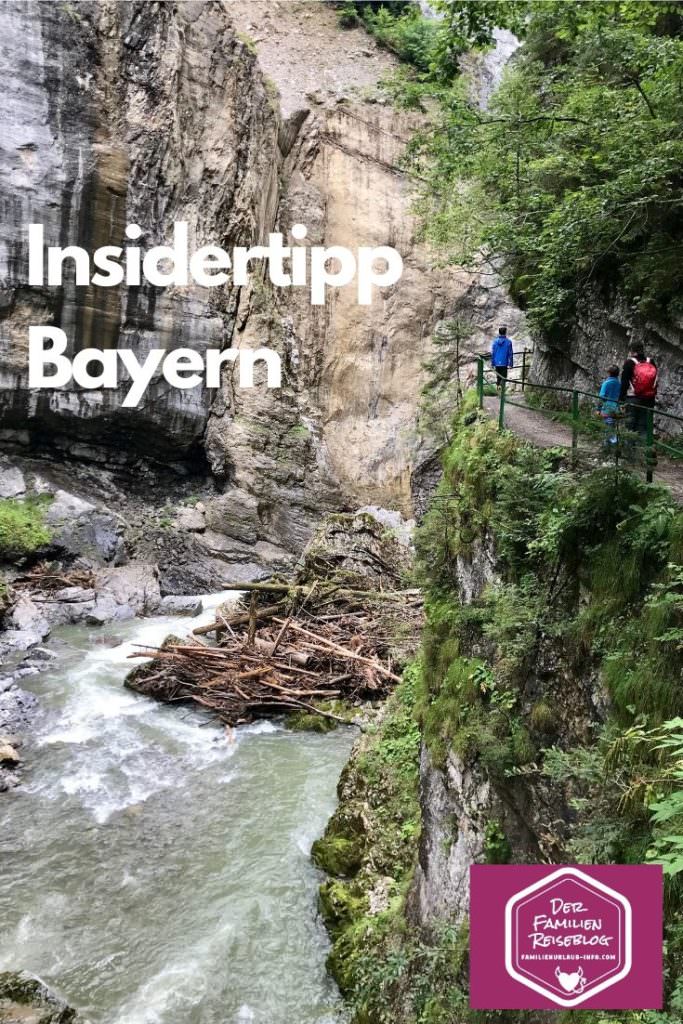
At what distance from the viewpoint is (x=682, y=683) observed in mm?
3908

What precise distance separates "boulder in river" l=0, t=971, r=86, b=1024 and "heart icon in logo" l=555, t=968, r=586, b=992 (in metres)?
4.86

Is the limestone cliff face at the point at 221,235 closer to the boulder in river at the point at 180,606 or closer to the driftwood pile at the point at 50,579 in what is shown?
the boulder in river at the point at 180,606

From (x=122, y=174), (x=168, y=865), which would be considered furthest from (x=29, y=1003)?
(x=122, y=174)

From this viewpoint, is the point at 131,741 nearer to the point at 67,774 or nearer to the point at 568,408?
the point at 67,774

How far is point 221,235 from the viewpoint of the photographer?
2623 centimetres

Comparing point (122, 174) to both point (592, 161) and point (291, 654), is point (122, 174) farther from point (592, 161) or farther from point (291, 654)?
point (592, 161)

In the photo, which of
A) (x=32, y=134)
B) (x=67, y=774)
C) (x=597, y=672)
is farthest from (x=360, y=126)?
(x=597, y=672)

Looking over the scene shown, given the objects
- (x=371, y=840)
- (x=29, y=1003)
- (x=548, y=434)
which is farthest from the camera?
(x=548, y=434)

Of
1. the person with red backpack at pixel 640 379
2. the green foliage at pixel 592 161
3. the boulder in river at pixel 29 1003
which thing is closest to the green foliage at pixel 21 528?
the green foliage at pixel 592 161

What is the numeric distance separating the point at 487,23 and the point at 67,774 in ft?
40.1

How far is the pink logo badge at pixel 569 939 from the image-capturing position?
11.0 feet

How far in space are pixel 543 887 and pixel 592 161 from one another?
32.9 feet

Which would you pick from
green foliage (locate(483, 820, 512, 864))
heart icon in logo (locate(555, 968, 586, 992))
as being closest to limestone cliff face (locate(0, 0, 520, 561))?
green foliage (locate(483, 820, 512, 864))

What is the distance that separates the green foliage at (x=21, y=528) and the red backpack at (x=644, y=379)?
1982cm
